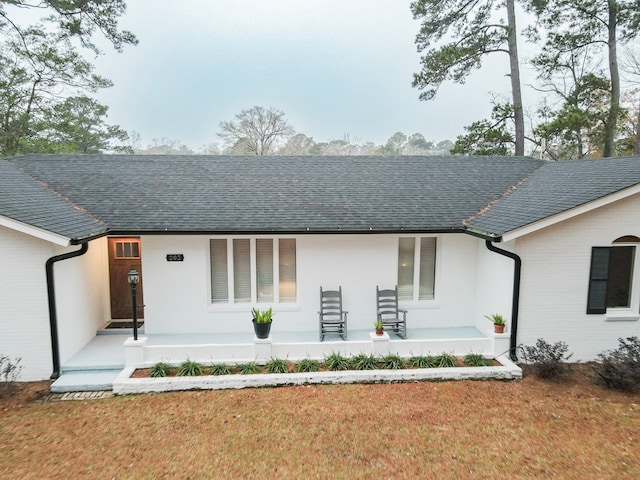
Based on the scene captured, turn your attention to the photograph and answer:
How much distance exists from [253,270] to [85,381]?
403 cm

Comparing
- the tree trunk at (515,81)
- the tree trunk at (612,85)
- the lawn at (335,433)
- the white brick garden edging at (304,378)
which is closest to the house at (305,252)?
the white brick garden edging at (304,378)

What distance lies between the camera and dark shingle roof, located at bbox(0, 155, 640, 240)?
28.5 ft

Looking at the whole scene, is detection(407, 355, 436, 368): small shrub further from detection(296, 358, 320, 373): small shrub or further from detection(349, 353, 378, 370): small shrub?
detection(296, 358, 320, 373): small shrub

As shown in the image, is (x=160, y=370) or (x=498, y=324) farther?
(x=498, y=324)

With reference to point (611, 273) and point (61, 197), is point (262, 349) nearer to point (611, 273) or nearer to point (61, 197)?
point (61, 197)

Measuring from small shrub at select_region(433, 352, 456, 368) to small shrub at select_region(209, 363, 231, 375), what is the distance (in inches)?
164

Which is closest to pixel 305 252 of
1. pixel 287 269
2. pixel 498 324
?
pixel 287 269

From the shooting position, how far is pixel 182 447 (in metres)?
5.35

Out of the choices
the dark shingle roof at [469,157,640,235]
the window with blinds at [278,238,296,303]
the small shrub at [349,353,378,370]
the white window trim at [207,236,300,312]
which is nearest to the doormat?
the white window trim at [207,236,300,312]

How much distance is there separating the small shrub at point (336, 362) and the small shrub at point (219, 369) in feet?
6.39

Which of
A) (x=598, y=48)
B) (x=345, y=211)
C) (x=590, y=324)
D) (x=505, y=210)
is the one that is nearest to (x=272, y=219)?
(x=345, y=211)

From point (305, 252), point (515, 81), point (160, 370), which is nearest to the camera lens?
point (160, 370)

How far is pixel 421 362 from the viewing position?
25.5 feet

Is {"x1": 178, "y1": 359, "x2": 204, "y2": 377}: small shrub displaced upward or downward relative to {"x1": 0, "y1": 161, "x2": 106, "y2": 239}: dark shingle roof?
downward
